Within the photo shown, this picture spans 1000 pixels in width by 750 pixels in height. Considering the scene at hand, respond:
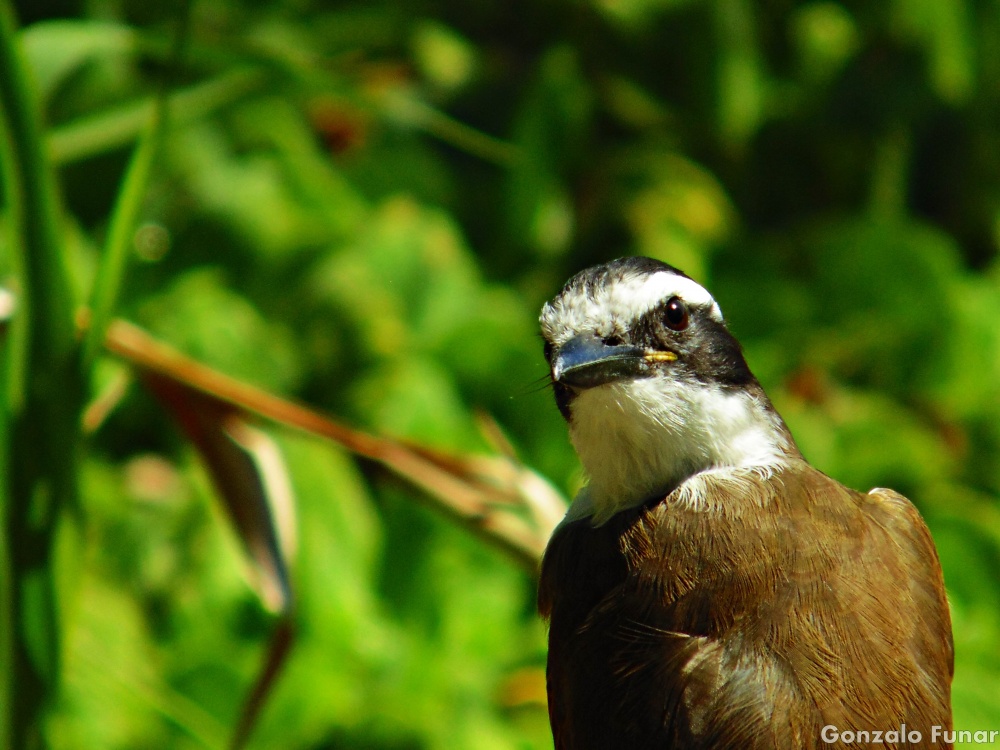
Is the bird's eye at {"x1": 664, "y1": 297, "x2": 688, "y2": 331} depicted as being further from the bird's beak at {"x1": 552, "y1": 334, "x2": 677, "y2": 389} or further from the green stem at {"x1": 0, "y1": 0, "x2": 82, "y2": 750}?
the green stem at {"x1": 0, "y1": 0, "x2": 82, "y2": 750}

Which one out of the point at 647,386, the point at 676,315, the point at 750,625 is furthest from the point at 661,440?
the point at 750,625

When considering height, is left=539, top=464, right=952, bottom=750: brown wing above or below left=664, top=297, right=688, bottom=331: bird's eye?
below

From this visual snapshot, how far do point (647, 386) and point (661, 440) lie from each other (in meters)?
0.10

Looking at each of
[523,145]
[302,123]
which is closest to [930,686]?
[523,145]

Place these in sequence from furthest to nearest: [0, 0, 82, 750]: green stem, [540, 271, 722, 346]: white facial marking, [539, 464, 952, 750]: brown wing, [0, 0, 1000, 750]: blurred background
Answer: [0, 0, 1000, 750]: blurred background → [540, 271, 722, 346]: white facial marking → [0, 0, 82, 750]: green stem → [539, 464, 952, 750]: brown wing

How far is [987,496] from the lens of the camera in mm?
3361

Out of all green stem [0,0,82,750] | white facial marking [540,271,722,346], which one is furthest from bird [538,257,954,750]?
green stem [0,0,82,750]

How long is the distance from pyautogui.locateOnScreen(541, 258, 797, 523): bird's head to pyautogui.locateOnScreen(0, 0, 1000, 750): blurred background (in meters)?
0.77

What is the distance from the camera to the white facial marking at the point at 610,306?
177 cm

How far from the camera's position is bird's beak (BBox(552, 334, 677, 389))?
1708 millimetres

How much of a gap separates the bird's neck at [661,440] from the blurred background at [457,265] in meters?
0.86

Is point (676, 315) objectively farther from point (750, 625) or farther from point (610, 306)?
point (750, 625)

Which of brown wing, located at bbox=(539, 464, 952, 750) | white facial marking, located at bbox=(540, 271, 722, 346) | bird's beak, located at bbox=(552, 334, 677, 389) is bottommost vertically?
brown wing, located at bbox=(539, 464, 952, 750)

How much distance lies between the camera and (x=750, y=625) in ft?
5.25
